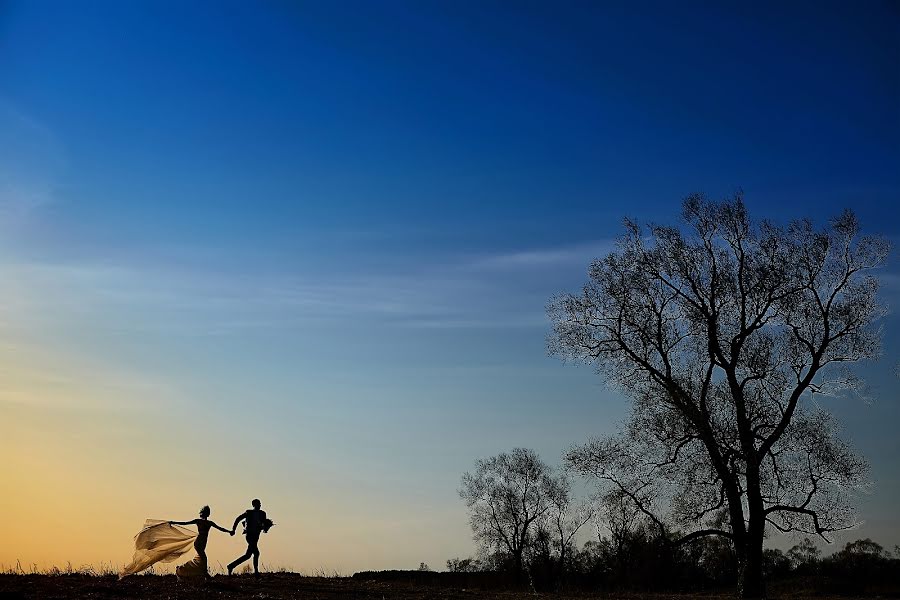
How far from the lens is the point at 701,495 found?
2866cm

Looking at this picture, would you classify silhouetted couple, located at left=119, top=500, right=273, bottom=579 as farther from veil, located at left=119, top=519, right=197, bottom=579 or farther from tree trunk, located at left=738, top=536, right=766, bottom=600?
tree trunk, located at left=738, top=536, right=766, bottom=600

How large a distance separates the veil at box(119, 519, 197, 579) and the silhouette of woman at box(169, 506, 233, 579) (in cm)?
36

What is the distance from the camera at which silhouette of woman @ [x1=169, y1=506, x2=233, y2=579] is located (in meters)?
22.0

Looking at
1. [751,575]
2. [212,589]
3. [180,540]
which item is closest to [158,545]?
[180,540]

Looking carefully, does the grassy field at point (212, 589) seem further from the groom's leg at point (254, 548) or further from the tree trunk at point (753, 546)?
the tree trunk at point (753, 546)

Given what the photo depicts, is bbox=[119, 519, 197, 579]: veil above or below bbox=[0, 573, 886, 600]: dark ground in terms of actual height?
above

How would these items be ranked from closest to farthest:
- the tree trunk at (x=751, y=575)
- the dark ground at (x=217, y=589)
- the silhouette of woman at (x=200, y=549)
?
the dark ground at (x=217, y=589) → the silhouette of woman at (x=200, y=549) → the tree trunk at (x=751, y=575)

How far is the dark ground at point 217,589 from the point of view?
1772 cm

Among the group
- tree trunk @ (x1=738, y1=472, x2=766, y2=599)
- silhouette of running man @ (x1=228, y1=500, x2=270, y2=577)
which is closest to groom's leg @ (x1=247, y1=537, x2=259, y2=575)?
silhouette of running man @ (x1=228, y1=500, x2=270, y2=577)

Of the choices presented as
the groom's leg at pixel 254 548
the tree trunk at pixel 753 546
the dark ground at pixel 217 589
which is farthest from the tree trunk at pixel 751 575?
the groom's leg at pixel 254 548

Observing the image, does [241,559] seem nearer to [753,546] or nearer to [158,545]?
[158,545]

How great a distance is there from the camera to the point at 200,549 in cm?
2277

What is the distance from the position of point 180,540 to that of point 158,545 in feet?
1.99

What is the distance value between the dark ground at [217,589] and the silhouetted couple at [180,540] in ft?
1.48
